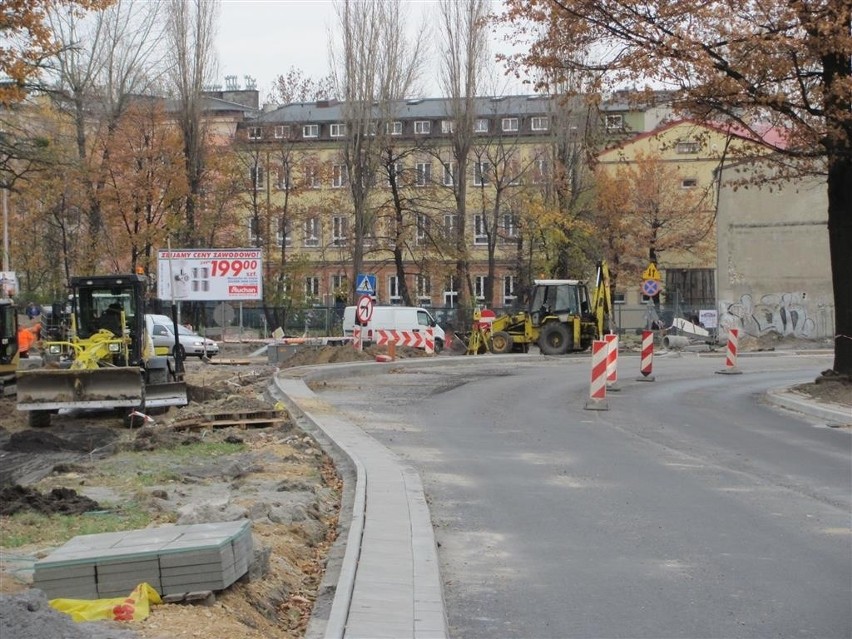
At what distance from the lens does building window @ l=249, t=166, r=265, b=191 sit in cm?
6216

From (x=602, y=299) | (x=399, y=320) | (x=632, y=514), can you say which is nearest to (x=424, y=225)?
(x=399, y=320)

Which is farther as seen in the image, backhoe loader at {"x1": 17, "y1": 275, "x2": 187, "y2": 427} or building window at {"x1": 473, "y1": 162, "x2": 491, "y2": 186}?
building window at {"x1": 473, "y1": 162, "x2": 491, "y2": 186}

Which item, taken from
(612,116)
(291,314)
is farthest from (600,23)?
(291,314)

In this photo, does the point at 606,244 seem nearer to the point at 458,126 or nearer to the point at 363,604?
the point at 458,126

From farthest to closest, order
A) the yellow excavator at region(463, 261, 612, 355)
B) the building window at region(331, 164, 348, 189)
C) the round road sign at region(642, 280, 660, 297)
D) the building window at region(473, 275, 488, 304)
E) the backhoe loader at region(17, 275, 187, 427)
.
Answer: the building window at region(473, 275, 488, 304) → the building window at region(331, 164, 348, 189) → the yellow excavator at region(463, 261, 612, 355) → the round road sign at region(642, 280, 660, 297) → the backhoe loader at region(17, 275, 187, 427)

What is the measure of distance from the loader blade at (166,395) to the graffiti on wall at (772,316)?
33943 mm

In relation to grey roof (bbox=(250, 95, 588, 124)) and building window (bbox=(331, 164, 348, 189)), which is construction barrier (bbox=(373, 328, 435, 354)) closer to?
grey roof (bbox=(250, 95, 588, 124))

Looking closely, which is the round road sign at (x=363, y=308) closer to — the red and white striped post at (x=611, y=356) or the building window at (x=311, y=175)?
the red and white striped post at (x=611, y=356)

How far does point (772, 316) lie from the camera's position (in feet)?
168

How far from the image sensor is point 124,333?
2219 centimetres

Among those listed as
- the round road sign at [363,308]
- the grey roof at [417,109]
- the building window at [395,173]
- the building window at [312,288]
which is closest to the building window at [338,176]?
the building window at [395,173]

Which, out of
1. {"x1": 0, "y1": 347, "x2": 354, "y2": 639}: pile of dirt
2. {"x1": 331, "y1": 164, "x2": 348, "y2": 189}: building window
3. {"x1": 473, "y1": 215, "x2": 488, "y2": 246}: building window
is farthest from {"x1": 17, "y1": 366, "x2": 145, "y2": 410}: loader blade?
{"x1": 473, "y1": 215, "x2": 488, "y2": 246}: building window

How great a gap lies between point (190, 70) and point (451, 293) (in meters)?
26.6

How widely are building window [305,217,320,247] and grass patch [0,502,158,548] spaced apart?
56.2m
